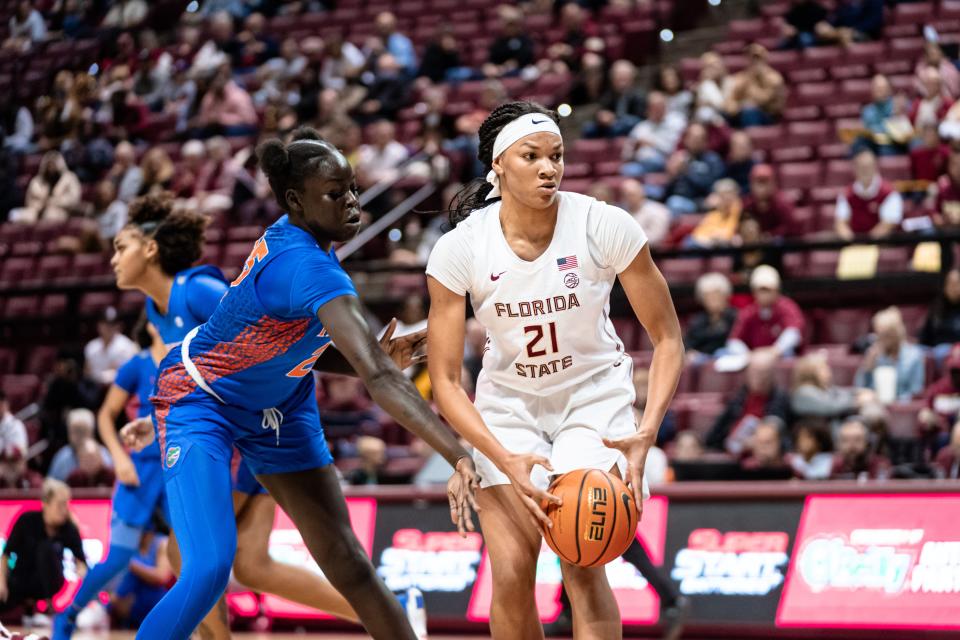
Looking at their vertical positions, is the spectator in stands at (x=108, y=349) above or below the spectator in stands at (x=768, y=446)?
below

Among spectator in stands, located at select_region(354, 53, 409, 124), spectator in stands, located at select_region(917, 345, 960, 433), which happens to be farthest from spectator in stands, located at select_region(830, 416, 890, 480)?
spectator in stands, located at select_region(354, 53, 409, 124)

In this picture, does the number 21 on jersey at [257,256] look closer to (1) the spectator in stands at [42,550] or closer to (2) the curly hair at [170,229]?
(2) the curly hair at [170,229]

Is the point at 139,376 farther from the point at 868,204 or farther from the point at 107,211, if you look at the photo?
the point at 107,211

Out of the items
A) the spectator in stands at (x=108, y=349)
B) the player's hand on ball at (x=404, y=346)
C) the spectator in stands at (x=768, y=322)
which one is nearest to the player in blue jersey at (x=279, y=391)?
the player's hand on ball at (x=404, y=346)

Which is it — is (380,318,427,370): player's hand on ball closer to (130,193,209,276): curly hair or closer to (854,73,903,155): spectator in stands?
(130,193,209,276): curly hair

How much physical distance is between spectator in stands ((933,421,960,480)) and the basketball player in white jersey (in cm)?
437

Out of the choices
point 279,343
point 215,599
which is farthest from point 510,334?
point 215,599

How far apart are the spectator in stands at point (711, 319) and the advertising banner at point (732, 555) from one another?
2.60 metres

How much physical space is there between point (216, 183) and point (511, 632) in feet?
38.8

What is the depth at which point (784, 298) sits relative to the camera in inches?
414

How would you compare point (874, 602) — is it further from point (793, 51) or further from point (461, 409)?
point (793, 51)

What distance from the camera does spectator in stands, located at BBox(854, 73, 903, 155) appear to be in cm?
1200

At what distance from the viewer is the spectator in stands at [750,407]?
31.3 feet

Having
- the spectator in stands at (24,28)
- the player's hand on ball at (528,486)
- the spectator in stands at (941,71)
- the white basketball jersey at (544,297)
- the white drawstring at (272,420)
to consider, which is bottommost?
the spectator in stands at (24,28)
